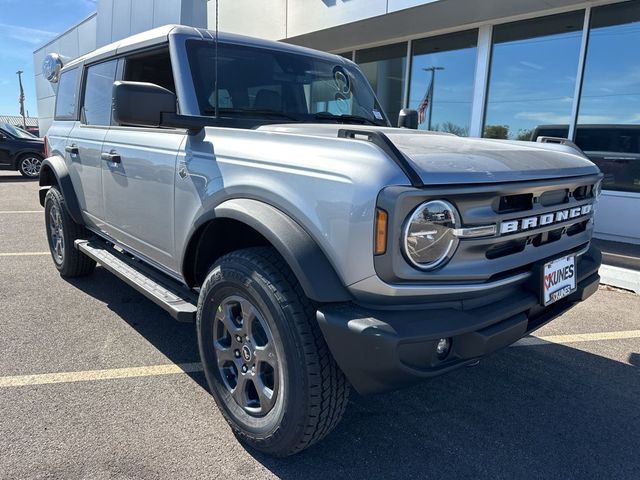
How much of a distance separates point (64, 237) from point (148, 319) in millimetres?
1398

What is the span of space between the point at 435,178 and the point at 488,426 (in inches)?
60.5

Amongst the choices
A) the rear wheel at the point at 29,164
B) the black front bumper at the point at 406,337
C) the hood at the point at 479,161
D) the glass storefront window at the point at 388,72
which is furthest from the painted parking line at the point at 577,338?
the rear wheel at the point at 29,164

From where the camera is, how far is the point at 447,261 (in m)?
1.89

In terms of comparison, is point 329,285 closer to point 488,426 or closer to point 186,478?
point 186,478

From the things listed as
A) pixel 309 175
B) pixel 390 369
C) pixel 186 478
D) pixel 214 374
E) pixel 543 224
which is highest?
pixel 309 175

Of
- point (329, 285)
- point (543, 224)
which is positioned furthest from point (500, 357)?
point (329, 285)

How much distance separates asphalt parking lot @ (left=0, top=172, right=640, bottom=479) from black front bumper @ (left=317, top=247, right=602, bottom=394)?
67 centimetres

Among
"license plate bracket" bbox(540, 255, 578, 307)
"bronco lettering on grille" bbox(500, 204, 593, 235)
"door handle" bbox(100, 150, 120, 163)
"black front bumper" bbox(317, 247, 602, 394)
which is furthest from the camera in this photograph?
"door handle" bbox(100, 150, 120, 163)

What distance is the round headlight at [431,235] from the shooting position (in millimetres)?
1804

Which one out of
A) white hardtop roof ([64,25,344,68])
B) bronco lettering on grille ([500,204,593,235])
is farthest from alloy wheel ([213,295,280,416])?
white hardtop roof ([64,25,344,68])

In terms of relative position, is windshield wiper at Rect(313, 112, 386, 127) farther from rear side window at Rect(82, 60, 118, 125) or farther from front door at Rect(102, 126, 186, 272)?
rear side window at Rect(82, 60, 118, 125)

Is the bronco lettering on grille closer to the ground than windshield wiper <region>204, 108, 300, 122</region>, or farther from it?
closer to the ground

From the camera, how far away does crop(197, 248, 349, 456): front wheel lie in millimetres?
1962

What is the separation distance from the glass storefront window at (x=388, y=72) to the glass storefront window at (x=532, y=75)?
7.21 feet
